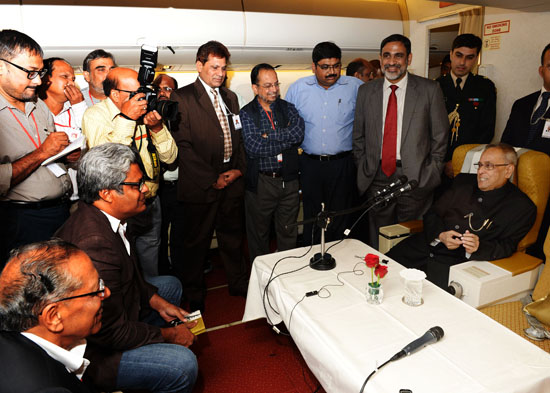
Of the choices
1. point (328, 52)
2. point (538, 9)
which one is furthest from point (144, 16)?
point (538, 9)

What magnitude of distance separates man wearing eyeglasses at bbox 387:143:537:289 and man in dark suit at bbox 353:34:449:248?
0.49 metres

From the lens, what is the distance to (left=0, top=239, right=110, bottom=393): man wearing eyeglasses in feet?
3.50

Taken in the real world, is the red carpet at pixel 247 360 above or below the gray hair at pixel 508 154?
below

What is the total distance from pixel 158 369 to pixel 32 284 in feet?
2.74

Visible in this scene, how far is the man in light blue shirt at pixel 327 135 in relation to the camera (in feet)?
11.7

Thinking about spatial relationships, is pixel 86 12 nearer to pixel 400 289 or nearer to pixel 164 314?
pixel 164 314

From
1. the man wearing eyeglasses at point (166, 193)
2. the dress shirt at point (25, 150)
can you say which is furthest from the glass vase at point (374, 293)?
the dress shirt at point (25, 150)

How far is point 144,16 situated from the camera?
12.0 ft

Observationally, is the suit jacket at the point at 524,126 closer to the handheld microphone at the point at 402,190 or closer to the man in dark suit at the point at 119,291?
the handheld microphone at the point at 402,190

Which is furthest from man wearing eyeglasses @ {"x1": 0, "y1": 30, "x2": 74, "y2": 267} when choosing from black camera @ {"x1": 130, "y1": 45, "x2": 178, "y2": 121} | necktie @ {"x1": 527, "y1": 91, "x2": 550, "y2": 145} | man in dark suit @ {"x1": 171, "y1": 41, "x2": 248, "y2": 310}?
necktie @ {"x1": 527, "y1": 91, "x2": 550, "y2": 145}

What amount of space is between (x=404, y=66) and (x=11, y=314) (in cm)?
327

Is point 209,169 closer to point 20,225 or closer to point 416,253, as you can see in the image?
point 20,225

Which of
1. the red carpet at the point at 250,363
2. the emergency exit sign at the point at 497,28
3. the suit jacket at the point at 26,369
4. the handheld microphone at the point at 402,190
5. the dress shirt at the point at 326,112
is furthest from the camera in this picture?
the emergency exit sign at the point at 497,28

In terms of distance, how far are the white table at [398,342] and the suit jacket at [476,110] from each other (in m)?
2.31
